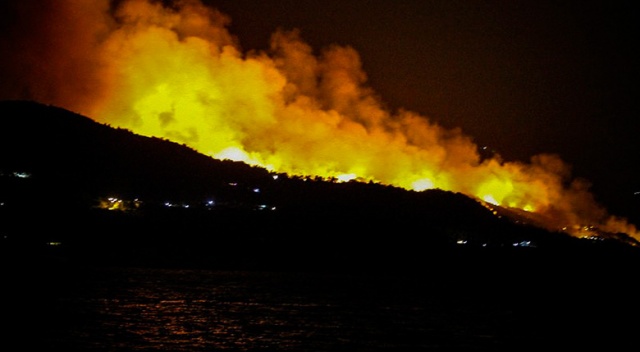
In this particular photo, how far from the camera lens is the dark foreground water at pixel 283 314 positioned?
37113 millimetres

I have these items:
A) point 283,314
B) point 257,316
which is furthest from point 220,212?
point 257,316

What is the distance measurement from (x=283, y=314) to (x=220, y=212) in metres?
50.1

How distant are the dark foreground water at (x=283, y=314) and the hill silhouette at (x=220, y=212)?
35.0 feet

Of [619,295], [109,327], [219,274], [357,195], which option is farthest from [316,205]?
[109,327]

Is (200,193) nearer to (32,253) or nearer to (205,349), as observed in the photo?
(32,253)

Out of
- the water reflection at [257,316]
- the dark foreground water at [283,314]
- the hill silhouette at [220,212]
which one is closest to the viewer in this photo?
the water reflection at [257,316]

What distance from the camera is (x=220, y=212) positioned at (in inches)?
3846

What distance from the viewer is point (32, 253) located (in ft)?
234

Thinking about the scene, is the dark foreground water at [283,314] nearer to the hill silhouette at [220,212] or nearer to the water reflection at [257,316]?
the water reflection at [257,316]

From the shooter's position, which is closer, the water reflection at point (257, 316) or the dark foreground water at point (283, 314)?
the water reflection at point (257, 316)

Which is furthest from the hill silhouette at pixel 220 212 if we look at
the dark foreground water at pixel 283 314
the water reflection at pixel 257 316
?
the water reflection at pixel 257 316

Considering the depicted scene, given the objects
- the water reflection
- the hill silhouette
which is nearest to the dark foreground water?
the water reflection

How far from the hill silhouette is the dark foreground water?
1067cm

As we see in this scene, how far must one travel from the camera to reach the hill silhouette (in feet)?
287
